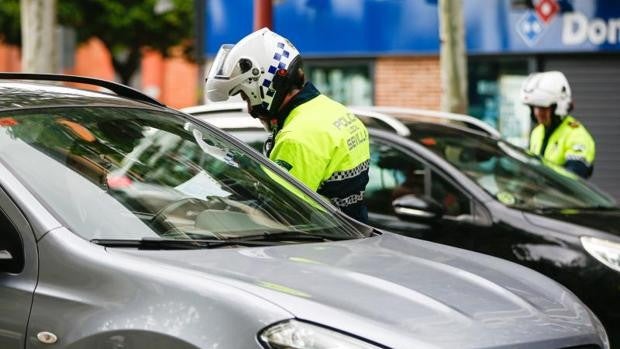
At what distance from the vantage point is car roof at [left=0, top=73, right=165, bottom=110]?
4723 mm

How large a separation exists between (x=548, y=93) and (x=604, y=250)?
3.22m

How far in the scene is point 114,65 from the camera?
38438 millimetres

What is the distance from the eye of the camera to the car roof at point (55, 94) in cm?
472

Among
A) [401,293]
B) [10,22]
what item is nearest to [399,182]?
[401,293]

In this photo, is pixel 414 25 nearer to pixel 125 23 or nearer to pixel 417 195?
pixel 417 195

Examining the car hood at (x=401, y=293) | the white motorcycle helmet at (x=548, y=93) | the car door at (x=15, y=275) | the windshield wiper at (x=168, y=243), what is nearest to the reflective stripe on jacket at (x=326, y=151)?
the car hood at (x=401, y=293)

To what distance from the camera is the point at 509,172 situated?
8039mm

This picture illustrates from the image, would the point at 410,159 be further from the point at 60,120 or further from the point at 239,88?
the point at 60,120

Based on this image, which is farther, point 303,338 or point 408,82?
point 408,82

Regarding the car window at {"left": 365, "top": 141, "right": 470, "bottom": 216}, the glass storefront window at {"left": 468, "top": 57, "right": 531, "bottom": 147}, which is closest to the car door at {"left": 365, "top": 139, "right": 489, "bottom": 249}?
the car window at {"left": 365, "top": 141, "right": 470, "bottom": 216}

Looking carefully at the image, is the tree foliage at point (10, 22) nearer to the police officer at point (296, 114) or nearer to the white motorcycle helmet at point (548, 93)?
the white motorcycle helmet at point (548, 93)

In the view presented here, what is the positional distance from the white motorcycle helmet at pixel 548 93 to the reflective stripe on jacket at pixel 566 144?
13cm

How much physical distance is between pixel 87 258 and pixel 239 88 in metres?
2.06

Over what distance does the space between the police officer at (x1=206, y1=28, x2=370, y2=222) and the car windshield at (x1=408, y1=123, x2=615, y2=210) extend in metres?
1.83
